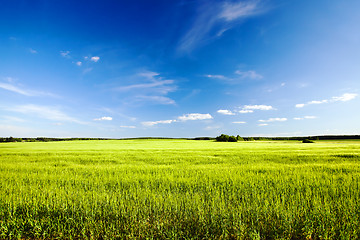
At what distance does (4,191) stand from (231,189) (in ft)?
23.8

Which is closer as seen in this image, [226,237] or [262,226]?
[226,237]

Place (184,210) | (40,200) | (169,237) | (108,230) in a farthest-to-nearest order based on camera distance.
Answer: (40,200)
(184,210)
(108,230)
(169,237)

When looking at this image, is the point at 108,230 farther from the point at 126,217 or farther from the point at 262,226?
the point at 262,226

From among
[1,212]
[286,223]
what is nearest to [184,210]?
[286,223]

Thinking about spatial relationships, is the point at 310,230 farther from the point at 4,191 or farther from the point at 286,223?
the point at 4,191

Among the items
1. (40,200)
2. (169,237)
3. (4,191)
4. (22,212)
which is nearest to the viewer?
(169,237)

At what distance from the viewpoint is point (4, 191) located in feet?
17.1

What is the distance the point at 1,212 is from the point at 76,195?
4.93 ft

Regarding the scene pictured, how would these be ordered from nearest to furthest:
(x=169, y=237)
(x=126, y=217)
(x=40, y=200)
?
(x=169, y=237), (x=126, y=217), (x=40, y=200)

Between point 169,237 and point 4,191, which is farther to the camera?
point 4,191

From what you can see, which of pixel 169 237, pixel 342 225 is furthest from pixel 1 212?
pixel 342 225

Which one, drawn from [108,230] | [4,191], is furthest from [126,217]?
[4,191]

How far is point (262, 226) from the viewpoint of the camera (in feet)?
10.4

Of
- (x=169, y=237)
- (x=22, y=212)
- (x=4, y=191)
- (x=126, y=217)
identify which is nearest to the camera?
(x=169, y=237)
